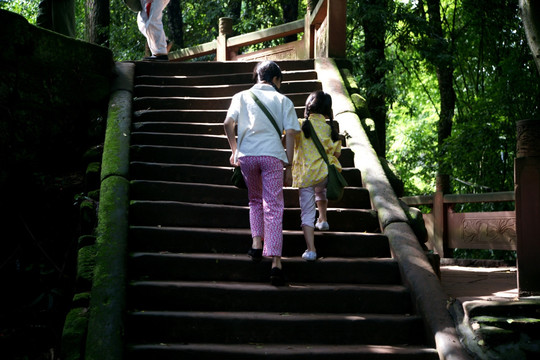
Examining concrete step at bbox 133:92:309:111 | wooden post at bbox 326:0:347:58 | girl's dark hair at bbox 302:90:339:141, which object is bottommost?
girl's dark hair at bbox 302:90:339:141

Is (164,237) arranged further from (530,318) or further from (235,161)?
(530,318)

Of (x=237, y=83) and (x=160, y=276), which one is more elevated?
(x=237, y=83)

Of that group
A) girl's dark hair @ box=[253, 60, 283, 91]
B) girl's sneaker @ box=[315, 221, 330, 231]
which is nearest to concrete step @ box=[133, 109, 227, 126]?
girl's dark hair @ box=[253, 60, 283, 91]

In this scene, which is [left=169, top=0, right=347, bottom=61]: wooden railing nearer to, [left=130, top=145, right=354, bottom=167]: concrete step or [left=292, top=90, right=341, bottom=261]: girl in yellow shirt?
[left=130, top=145, right=354, bottom=167]: concrete step

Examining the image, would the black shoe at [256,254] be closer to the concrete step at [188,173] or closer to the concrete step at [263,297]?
the concrete step at [263,297]

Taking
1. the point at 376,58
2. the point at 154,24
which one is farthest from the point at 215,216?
the point at 376,58

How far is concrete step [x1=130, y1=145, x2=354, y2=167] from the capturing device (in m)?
6.54

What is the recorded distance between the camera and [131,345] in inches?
163

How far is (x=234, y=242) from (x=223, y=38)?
24.0ft

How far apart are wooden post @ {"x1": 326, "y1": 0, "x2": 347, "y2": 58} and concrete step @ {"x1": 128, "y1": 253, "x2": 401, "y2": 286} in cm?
455

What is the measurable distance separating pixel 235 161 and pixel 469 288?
3.06 m

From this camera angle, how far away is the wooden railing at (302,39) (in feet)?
29.3

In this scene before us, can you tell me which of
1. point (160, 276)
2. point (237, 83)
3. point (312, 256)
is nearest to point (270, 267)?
point (312, 256)

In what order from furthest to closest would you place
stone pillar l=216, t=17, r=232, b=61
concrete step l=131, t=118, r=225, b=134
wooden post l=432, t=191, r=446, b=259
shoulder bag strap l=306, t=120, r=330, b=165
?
stone pillar l=216, t=17, r=232, b=61, wooden post l=432, t=191, r=446, b=259, concrete step l=131, t=118, r=225, b=134, shoulder bag strap l=306, t=120, r=330, b=165
